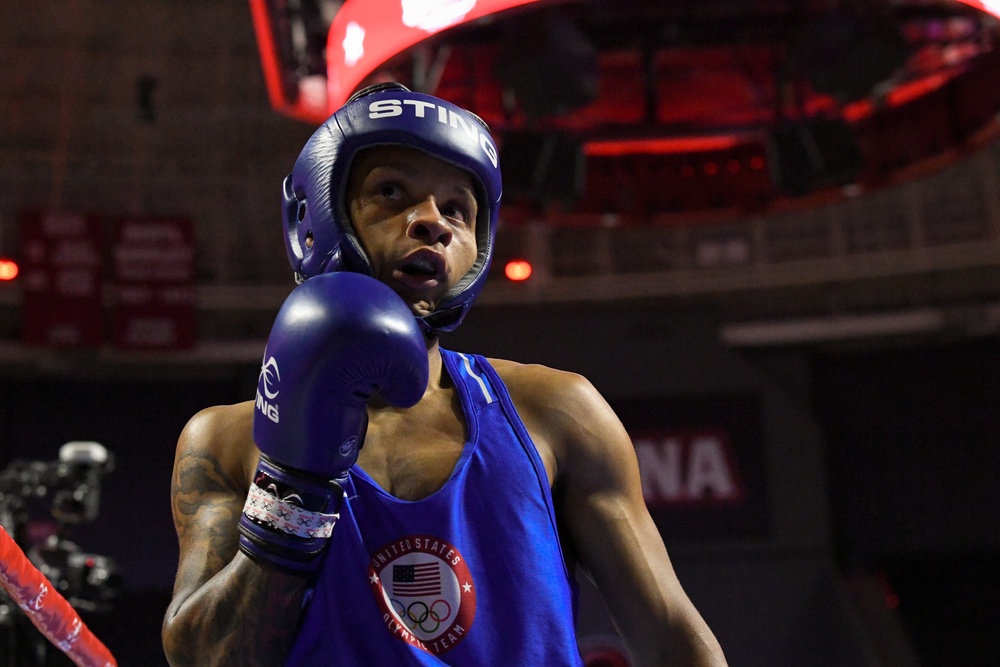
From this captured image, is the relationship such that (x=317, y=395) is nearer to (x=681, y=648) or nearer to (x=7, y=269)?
(x=681, y=648)

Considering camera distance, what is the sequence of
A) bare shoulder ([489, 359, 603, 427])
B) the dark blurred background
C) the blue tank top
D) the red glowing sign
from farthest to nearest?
the dark blurred background
the red glowing sign
bare shoulder ([489, 359, 603, 427])
the blue tank top

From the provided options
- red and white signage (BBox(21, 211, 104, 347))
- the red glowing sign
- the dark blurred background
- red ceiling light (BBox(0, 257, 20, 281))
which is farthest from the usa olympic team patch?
red ceiling light (BBox(0, 257, 20, 281))

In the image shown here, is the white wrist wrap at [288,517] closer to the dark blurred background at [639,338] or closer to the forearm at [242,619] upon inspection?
the forearm at [242,619]

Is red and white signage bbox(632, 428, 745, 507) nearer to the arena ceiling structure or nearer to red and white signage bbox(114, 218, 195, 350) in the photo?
the arena ceiling structure

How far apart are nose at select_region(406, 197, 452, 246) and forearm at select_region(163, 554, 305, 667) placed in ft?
1.50

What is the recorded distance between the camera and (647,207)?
6555 mm

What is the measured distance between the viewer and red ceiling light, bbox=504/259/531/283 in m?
10.1

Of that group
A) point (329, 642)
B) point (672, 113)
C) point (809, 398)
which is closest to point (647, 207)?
point (672, 113)

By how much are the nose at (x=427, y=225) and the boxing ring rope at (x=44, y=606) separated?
44.4 inches

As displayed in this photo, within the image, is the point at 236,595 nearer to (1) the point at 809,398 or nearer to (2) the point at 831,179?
(2) the point at 831,179

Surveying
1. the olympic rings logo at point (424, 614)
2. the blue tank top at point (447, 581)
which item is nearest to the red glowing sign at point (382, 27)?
the blue tank top at point (447, 581)

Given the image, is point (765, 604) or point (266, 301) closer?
point (765, 604)

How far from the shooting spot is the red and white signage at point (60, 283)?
30.4 ft

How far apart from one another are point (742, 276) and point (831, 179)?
13.7ft
